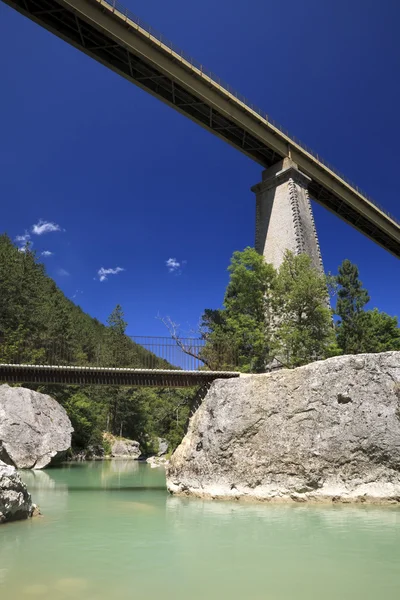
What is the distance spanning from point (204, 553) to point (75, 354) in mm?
40005

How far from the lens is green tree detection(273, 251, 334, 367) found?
2356cm

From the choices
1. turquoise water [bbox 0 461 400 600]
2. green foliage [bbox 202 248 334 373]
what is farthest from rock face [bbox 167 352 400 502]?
green foliage [bbox 202 248 334 373]

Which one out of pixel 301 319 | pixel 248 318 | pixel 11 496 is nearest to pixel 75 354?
pixel 248 318

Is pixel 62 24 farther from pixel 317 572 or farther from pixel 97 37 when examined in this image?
pixel 317 572

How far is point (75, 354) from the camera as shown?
153 ft

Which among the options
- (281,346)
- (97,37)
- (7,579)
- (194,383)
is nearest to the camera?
(7,579)

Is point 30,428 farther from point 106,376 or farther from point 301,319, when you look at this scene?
point 301,319

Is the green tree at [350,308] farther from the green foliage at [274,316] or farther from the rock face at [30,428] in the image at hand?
the rock face at [30,428]

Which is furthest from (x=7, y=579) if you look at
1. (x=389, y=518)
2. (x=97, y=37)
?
(x=97, y=37)

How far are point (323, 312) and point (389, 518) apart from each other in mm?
13820

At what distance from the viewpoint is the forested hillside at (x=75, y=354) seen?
4084 centimetres

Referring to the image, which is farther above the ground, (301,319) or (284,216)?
(284,216)

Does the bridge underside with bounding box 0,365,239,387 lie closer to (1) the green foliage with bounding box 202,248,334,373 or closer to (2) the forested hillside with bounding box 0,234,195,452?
(1) the green foliage with bounding box 202,248,334,373

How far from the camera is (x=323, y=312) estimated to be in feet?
81.9
